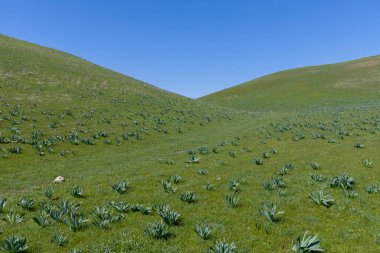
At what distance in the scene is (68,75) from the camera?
64.6m

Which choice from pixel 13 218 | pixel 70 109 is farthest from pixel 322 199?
pixel 70 109

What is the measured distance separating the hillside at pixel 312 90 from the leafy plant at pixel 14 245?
2784 inches

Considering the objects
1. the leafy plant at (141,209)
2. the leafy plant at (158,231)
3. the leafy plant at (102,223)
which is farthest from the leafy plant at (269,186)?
the leafy plant at (102,223)

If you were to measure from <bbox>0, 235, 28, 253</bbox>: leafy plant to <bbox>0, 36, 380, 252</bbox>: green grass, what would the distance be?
0.42 m

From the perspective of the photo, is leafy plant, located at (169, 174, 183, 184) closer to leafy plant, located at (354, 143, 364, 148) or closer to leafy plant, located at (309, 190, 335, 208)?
leafy plant, located at (309, 190, 335, 208)

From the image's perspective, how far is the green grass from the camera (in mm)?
10875

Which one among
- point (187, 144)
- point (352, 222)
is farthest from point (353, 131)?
point (352, 222)

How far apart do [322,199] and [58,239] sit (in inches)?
407

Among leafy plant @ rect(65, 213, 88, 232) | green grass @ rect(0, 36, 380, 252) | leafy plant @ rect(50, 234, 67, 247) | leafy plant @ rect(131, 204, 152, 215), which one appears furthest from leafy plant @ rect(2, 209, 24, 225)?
leafy plant @ rect(131, 204, 152, 215)

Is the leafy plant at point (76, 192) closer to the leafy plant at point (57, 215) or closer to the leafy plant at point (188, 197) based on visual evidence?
the leafy plant at point (57, 215)

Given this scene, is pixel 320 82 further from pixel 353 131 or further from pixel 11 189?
pixel 11 189

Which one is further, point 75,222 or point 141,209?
point 141,209

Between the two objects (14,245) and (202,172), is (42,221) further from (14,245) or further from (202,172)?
(202,172)

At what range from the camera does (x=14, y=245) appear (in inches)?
377
